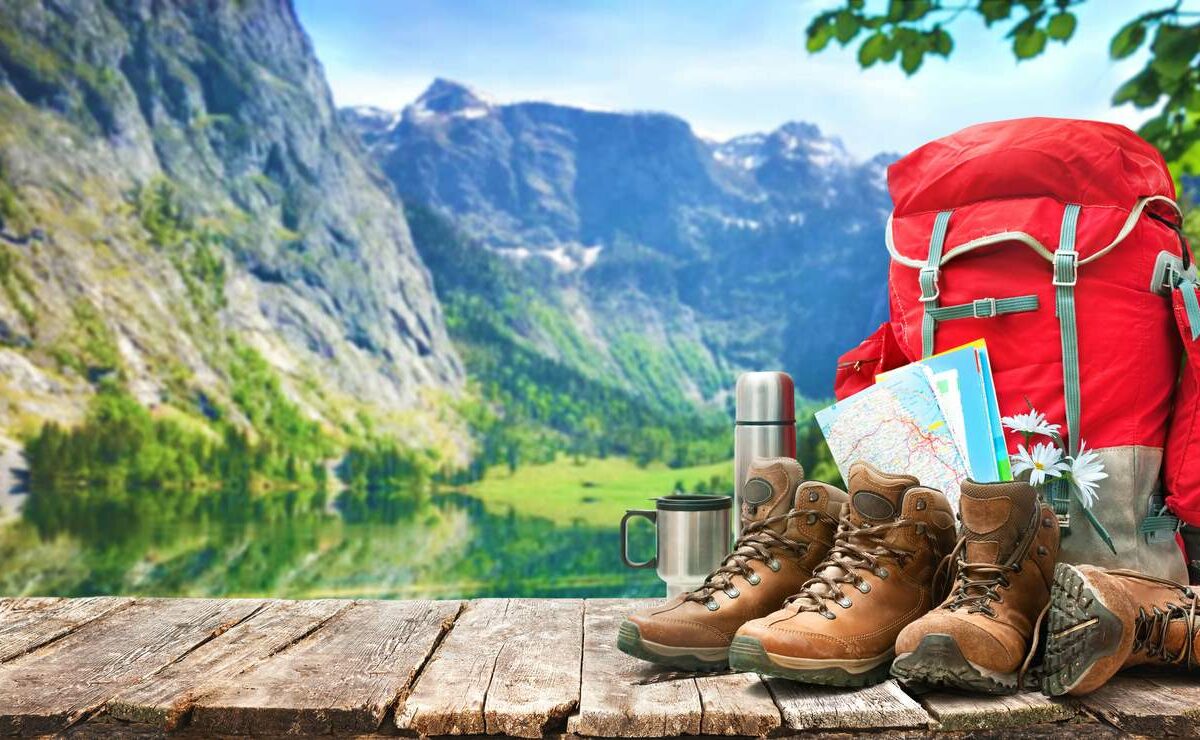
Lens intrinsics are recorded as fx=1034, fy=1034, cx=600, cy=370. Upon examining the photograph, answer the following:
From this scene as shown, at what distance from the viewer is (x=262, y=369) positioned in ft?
84.9

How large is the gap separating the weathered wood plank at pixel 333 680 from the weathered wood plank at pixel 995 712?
724 millimetres

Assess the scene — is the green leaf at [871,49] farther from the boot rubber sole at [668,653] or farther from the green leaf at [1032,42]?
the boot rubber sole at [668,653]

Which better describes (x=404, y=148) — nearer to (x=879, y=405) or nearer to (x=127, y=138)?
(x=127, y=138)

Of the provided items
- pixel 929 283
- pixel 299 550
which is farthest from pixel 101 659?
pixel 299 550

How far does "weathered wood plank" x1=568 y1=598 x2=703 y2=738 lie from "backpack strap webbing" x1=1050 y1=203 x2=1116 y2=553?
35.7 inches

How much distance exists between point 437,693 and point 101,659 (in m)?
0.64

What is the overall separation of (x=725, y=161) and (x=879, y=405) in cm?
3969

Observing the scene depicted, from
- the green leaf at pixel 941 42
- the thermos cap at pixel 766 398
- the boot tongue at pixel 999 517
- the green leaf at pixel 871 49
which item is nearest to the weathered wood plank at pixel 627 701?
the boot tongue at pixel 999 517

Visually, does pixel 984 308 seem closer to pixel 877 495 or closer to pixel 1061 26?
pixel 877 495

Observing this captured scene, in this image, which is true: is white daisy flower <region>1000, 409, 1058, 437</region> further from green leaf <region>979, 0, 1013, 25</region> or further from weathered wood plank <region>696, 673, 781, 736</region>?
green leaf <region>979, 0, 1013, 25</region>

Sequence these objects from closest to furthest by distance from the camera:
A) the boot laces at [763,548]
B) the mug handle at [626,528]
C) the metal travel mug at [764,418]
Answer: the boot laces at [763,548] → the mug handle at [626,528] → the metal travel mug at [764,418]

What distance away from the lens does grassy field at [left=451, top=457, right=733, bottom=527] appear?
26.5m

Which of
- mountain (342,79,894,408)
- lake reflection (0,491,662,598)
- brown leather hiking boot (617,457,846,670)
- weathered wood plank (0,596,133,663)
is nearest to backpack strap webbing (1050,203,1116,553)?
brown leather hiking boot (617,457,846,670)

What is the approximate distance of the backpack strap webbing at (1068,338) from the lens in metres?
1.97
